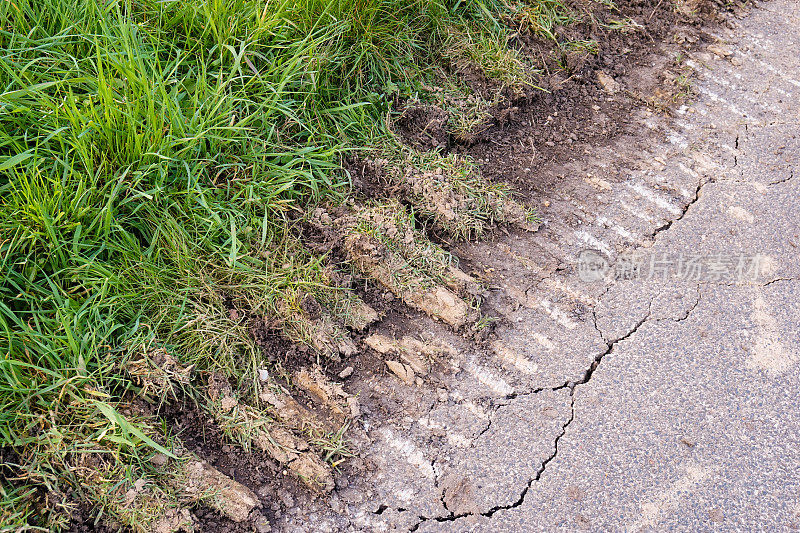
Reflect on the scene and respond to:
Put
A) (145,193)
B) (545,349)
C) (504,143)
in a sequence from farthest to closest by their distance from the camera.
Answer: (504,143) < (545,349) < (145,193)

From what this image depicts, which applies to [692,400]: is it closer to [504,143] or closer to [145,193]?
[504,143]

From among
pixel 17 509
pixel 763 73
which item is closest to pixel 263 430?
pixel 17 509

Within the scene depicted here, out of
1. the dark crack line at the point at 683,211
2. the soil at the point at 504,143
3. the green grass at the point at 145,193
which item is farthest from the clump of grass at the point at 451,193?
the dark crack line at the point at 683,211

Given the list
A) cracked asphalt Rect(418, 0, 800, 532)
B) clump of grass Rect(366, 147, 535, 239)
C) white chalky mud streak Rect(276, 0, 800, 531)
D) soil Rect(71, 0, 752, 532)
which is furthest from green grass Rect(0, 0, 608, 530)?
cracked asphalt Rect(418, 0, 800, 532)

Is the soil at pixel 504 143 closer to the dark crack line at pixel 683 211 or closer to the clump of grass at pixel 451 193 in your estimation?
the clump of grass at pixel 451 193

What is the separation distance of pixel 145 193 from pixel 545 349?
63.5 inches

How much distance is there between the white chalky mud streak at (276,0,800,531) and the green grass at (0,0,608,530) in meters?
0.53

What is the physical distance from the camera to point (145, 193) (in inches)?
88.2

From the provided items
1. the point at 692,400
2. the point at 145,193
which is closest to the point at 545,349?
the point at 692,400

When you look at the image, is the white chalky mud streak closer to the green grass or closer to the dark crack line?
the dark crack line

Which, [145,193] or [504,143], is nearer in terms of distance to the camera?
[145,193]

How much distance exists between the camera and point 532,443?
2.20 m

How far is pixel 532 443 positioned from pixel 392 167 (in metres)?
1.32

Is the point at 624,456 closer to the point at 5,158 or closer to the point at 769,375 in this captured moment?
the point at 769,375
